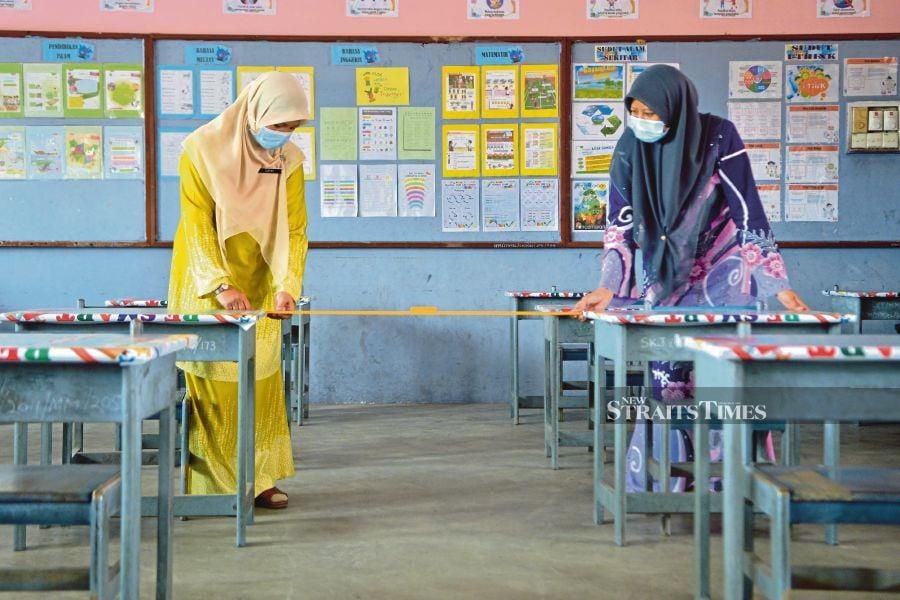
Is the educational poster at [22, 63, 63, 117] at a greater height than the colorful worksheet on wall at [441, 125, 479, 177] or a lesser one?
greater

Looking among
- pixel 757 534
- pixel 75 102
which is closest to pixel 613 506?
pixel 757 534

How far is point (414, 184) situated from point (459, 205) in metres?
0.30

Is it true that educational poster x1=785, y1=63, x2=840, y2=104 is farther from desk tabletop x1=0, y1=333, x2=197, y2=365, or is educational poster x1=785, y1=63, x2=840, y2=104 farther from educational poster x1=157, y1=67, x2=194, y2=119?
desk tabletop x1=0, y1=333, x2=197, y2=365

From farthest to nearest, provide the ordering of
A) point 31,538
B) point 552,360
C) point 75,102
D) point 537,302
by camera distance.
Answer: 1. point 75,102
2. point 537,302
3. point 552,360
4. point 31,538

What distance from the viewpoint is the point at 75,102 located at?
5594mm

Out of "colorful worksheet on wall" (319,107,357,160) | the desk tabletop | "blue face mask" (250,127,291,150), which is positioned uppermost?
"colorful worksheet on wall" (319,107,357,160)

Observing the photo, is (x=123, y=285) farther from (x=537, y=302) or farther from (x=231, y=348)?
(x=231, y=348)

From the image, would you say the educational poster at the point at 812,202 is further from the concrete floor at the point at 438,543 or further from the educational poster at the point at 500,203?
the concrete floor at the point at 438,543

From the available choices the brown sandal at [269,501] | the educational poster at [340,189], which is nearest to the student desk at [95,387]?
the brown sandal at [269,501]

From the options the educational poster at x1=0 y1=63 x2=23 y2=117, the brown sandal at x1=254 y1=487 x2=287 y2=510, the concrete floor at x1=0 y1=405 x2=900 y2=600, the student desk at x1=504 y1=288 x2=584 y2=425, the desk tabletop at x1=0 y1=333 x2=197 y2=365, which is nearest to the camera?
the desk tabletop at x1=0 y1=333 x2=197 y2=365

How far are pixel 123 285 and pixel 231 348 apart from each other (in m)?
3.37

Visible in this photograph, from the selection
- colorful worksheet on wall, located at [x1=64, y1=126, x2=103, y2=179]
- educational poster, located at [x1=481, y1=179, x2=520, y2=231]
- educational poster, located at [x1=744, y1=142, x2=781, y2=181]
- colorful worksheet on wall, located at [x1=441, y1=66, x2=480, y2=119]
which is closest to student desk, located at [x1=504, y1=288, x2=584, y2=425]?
educational poster, located at [x1=481, y1=179, x2=520, y2=231]

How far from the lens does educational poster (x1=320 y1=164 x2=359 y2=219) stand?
574 centimetres

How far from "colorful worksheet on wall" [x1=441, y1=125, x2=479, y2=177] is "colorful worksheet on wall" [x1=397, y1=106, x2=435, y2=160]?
102 mm
